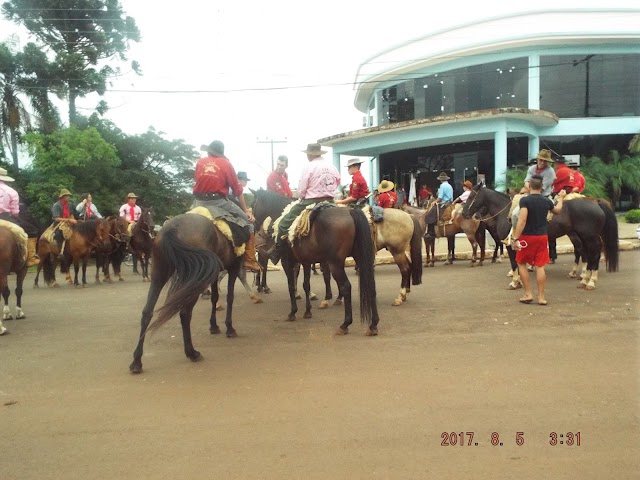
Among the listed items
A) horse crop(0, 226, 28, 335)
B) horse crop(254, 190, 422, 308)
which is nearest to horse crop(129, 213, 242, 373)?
horse crop(254, 190, 422, 308)

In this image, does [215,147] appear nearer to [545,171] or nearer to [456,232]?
[545,171]

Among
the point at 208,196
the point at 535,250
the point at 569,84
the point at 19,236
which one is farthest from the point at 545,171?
the point at 569,84

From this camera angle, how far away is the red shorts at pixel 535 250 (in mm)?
7695

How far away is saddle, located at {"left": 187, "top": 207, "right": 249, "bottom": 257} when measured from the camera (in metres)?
6.04

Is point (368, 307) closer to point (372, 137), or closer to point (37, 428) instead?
point (37, 428)

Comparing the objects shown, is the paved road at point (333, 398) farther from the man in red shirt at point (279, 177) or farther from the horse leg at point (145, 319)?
the man in red shirt at point (279, 177)

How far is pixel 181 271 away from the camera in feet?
16.9

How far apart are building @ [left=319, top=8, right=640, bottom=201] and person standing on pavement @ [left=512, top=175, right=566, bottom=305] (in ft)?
39.1

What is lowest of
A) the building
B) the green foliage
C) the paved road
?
the paved road

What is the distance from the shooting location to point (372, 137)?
22.1m

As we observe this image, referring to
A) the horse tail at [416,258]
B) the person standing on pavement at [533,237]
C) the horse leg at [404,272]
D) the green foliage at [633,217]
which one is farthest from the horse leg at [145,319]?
the green foliage at [633,217]

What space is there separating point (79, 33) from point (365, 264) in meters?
20.6

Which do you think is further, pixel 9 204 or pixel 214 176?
pixel 9 204

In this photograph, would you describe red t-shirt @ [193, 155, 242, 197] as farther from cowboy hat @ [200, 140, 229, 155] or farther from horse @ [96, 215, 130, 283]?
horse @ [96, 215, 130, 283]
